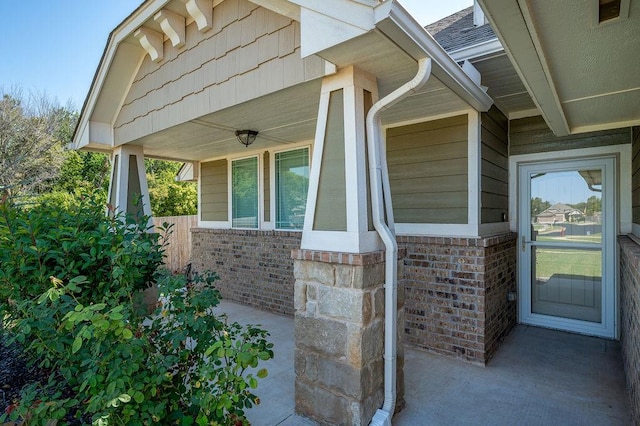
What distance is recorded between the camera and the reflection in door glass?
4047mm

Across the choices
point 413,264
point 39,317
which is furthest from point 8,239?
point 413,264

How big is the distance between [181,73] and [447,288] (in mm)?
3725

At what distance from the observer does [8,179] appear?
11945 mm

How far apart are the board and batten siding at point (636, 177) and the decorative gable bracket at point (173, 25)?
4.68 m

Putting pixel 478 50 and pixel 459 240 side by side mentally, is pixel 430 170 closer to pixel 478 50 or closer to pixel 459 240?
pixel 459 240

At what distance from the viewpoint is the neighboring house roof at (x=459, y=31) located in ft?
9.92

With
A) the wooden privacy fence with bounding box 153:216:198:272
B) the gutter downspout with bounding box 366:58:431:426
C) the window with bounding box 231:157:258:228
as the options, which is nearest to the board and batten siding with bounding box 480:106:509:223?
the gutter downspout with bounding box 366:58:431:426

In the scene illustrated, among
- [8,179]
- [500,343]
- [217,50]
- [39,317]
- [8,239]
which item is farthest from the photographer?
[8,179]

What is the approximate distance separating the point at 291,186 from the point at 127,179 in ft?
7.73

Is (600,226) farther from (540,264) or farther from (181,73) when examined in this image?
(181,73)

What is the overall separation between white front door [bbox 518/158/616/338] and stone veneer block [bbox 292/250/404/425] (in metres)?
3.02

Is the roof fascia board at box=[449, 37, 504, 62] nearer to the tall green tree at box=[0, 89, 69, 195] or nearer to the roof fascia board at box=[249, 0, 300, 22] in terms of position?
the roof fascia board at box=[249, 0, 300, 22]

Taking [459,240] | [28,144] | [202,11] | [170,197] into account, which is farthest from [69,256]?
[28,144]

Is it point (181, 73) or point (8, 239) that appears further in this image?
point (181, 73)
